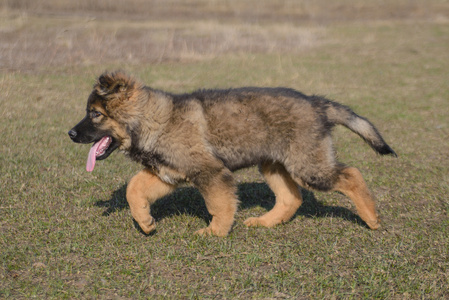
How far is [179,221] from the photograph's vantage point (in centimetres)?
529

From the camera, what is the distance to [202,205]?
19.3ft

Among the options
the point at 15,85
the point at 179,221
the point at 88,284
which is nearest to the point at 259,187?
the point at 179,221

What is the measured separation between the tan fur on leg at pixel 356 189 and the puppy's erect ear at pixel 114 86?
7.94 feet

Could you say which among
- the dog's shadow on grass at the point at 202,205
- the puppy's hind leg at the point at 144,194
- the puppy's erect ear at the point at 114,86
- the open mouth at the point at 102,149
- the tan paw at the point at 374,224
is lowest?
the dog's shadow on grass at the point at 202,205

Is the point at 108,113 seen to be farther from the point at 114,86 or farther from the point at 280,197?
the point at 280,197

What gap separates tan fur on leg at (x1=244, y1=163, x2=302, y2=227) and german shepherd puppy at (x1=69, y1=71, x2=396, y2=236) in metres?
0.47

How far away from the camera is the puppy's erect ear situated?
15.0ft

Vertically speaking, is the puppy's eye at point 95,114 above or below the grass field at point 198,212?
above

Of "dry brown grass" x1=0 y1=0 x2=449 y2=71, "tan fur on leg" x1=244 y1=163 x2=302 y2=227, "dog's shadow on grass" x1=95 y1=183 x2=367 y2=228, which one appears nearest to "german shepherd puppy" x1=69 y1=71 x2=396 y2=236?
"tan fur on leg" x1=244 y1=163 x2=302 y2=227

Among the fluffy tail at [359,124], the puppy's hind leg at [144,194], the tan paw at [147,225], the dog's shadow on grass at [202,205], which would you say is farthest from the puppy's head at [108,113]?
the fluffy tail at [359,124]

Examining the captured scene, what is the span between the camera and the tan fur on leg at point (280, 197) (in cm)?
534

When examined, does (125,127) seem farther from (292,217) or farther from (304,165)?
(292,217)

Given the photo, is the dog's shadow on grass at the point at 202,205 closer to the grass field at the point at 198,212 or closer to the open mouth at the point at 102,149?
the grass field at the point at 198,212

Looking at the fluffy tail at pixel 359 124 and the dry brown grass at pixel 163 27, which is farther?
the dry brown grass at pixel 163 27
